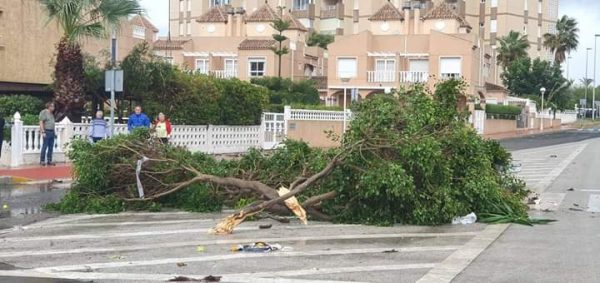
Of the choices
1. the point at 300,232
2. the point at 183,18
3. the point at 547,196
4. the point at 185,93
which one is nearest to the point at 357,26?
the point at 183,18

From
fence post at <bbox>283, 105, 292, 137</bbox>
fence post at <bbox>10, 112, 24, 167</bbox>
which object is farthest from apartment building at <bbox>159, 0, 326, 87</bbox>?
fence post at <bbox>10, 112, 24, 167</bbox>

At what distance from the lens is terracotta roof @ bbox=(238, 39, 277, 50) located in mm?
56250

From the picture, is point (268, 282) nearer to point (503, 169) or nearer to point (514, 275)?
point (514, 275)

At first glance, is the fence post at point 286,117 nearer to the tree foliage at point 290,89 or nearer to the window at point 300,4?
the tree foliage at point 290,89

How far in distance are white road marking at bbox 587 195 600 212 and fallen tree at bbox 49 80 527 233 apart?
4.39 feet

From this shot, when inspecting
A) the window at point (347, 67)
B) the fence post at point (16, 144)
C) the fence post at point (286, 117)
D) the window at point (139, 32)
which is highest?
the window at point (139, 32)

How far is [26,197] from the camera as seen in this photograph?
47.9 feet

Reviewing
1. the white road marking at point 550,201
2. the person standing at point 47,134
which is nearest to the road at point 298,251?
the white road marking at point 550,201

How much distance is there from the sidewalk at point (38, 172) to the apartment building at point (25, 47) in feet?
34.2

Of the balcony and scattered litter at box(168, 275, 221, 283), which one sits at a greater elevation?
the balcony

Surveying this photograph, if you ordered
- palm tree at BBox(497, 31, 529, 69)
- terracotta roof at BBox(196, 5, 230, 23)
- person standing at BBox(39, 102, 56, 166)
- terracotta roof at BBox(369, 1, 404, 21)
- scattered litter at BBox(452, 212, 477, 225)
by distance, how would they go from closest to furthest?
scattered litter at BBox(452, 212, 477, 225), person standing at BBox(39, 102, 56, 166), terracotta roof at BBox(369, 1, 404, 21), terracotta roof at BBox(196, 5, 230, 23), palm tree at BBox(497, 31, 529, 69)

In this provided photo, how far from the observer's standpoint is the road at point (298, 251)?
7738mm

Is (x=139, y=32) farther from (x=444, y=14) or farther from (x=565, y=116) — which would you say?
(x=565, y=116)

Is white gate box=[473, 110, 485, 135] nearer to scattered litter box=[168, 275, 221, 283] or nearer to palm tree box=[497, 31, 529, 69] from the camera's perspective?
palm tree box=[497, 31, 529, 69]
